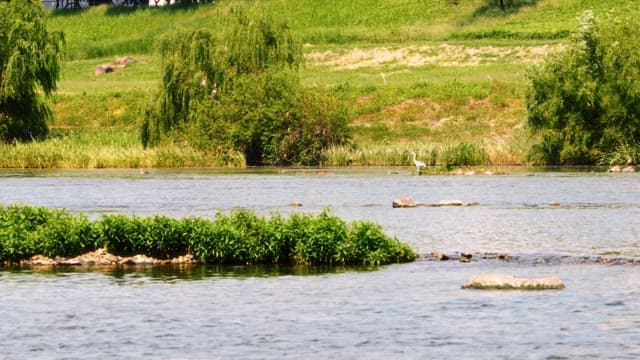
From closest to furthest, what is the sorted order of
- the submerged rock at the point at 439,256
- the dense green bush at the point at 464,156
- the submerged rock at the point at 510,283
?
the submerged rock at the point at 510,283, the submerged rock at the point at 439,256, the dense green bush at the point at 464,156

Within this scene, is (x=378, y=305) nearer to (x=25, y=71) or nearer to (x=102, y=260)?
(x=102, y=260)

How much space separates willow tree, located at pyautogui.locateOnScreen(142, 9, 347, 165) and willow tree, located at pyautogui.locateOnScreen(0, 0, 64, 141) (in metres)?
12.8

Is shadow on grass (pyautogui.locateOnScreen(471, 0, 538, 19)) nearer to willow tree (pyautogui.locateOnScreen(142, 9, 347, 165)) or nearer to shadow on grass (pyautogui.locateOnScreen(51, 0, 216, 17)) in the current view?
shadow on grass (pyautogui.locateOnScreen(51, 0, 216, 17))

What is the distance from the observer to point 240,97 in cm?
8475

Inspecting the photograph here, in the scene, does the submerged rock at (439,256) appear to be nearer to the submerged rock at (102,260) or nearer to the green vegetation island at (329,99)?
the submerged rock at (102,260)

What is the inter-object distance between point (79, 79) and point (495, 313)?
349 ft

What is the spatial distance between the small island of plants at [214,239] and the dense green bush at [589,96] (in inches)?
1797

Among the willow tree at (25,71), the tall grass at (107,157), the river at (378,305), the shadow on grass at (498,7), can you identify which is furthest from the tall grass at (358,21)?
the river at (378,305)

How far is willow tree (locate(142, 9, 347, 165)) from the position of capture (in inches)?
3319

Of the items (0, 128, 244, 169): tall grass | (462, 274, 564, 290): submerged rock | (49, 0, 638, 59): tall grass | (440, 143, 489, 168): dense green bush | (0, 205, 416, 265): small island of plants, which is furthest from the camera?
(49, 0, 638, 59): tall grass

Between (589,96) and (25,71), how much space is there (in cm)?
3842

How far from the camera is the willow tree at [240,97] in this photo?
3319 inches

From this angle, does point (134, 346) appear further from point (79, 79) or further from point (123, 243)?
point (79, 79)

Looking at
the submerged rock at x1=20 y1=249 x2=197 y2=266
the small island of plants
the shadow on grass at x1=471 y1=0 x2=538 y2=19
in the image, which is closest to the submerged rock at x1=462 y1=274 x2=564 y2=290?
the small island of plants
